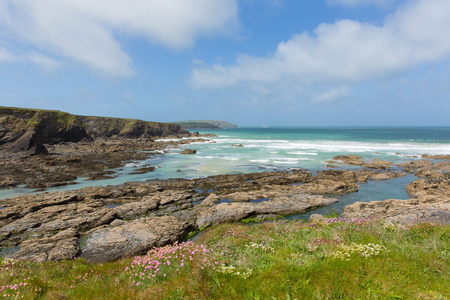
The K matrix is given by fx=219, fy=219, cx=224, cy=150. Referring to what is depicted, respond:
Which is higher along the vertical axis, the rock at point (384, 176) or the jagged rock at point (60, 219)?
the rock at point (384, 176)

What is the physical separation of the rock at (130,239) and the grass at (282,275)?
3.81 metres

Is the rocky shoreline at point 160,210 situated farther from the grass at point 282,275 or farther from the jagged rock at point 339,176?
the grass at point 282,275

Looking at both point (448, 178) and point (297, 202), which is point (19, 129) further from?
point (448, 178)

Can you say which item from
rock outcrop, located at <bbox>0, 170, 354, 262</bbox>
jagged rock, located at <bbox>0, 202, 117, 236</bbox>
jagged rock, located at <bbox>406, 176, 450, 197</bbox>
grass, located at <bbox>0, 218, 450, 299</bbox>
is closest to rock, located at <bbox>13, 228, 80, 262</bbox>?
rock outcrop, located at <bbox>0, 170, 354, 262</bbox>

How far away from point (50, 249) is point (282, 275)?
1061 cm

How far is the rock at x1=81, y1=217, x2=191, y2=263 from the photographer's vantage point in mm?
9789

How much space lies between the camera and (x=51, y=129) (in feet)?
193

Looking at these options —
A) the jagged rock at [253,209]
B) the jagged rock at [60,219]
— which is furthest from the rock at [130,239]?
the jagged rock at [60,219]

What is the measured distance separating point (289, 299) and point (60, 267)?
24.9ft

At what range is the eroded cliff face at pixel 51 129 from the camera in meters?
42.6

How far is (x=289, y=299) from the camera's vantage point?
3.72m

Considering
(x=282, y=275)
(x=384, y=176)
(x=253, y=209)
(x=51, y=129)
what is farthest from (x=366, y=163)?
(x=51, y=129)

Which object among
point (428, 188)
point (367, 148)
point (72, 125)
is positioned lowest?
point (428, 188)

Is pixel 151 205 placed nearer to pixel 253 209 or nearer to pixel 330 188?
pixel 253 209
